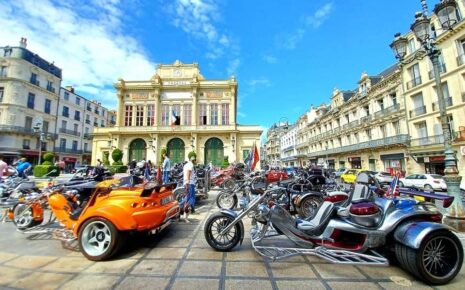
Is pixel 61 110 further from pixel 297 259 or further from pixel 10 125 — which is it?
pixel 297 259

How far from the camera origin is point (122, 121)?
1318 inches

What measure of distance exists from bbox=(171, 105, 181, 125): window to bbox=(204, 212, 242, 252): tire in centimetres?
2952

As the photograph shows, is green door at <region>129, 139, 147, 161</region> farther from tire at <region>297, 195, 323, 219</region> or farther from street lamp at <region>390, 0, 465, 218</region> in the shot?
street lamp at <region>390, 0, 465, 218</region>

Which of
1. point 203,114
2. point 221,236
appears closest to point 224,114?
point 203,114

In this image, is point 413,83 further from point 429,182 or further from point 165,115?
point 165,115

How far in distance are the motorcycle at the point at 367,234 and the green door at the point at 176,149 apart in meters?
29.5

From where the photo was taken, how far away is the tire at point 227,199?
782 cm

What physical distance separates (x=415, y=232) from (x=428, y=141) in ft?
80.0

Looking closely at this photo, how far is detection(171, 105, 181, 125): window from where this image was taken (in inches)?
1256

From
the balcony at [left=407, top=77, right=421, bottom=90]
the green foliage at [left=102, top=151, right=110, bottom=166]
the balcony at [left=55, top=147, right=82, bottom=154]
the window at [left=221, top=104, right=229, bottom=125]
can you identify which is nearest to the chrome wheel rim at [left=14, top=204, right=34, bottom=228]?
the green foliage at [left=102, top=151, right=110, bottom=166]

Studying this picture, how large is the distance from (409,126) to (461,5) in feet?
34.9

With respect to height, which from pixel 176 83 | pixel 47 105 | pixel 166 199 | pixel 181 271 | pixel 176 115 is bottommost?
pixel 181 271

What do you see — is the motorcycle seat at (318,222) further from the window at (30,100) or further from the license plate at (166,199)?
the window at (30,100)

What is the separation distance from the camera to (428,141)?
21.1 m
